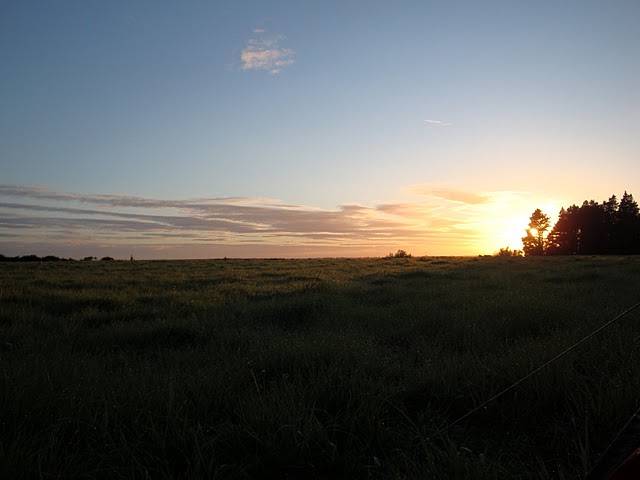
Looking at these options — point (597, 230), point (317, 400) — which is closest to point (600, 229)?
point (597, 230)

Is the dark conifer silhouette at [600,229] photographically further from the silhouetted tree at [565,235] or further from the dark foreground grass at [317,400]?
the dark foreground grass at [317,400]

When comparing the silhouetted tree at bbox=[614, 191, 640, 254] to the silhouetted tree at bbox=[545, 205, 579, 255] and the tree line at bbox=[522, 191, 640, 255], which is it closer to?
the tree line at bbox=[522, 191, 640, 255]

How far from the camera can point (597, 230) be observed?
51.6m

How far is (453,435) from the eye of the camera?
2.76 metres

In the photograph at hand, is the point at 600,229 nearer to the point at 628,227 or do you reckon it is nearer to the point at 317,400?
the point at 628,227

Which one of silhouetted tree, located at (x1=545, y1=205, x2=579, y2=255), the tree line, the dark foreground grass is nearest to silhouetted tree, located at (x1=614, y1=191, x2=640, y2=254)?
the tree line

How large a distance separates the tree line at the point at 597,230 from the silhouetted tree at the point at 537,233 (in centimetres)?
120

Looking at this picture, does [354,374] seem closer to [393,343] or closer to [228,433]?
[228,433]

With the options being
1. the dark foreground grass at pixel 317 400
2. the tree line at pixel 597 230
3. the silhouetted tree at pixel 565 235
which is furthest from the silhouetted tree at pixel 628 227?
the dark foreground grass at pixel 317 400

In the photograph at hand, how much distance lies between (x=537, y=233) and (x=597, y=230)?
9537mm

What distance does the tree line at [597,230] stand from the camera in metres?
49.8

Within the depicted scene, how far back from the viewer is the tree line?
1959 inches

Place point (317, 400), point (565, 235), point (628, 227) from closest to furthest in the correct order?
point (317, 400), point (628, 227), point (565, 235)

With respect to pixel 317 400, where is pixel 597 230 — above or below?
above
